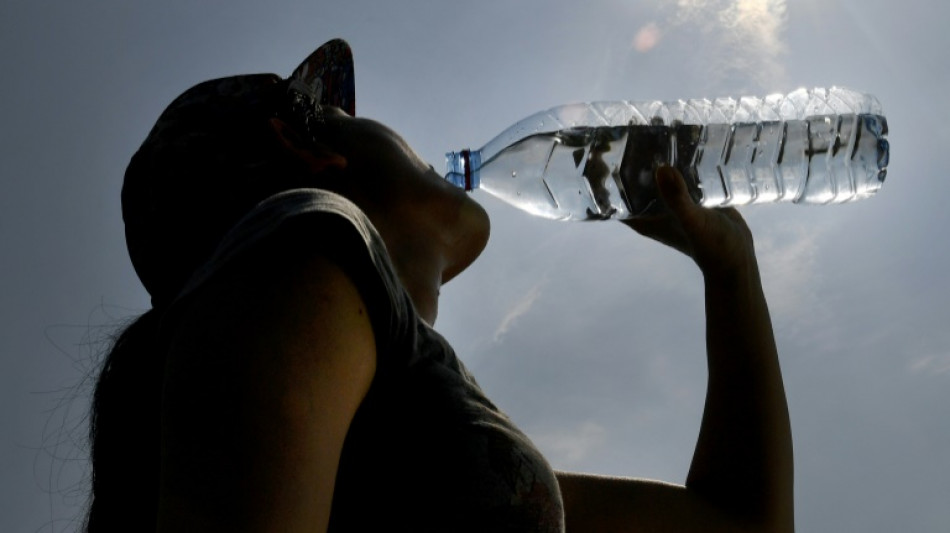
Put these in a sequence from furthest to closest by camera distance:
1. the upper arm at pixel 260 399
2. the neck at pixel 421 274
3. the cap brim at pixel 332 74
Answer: the cap brim at pixel 332 74 → the neck at pixel 421 274 → the upper arm at pixel 260 399

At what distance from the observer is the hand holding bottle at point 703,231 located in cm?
227

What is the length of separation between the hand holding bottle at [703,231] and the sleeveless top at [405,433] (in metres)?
1.21

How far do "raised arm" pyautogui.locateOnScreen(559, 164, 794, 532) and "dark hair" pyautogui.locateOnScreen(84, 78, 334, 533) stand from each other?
1060 millimetres

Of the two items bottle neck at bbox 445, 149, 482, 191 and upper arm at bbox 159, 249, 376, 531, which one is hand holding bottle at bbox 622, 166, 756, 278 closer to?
bottle neck at bbox 445, 149, 482, 191

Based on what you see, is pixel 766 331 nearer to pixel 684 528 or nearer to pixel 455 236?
pixel 684 528

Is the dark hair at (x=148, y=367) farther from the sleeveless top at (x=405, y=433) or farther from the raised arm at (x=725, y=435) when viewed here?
the raised arm at (x=725, y=435)

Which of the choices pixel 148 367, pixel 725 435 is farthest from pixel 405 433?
pixel 725 435

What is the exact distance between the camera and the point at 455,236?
6.42 feet

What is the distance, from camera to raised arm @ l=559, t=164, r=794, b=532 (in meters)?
2.05

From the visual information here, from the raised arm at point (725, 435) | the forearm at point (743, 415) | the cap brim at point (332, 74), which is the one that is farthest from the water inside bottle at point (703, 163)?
the cap brim at point (332, 74)

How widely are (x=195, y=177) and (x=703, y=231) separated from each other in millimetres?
1443

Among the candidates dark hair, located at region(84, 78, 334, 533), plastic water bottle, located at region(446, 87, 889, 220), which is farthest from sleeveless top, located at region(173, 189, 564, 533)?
plastic water bottle, located at region(446, 87, 889, 220)

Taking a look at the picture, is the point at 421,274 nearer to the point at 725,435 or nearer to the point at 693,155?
the point at 725,435

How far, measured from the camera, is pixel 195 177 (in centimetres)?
166
